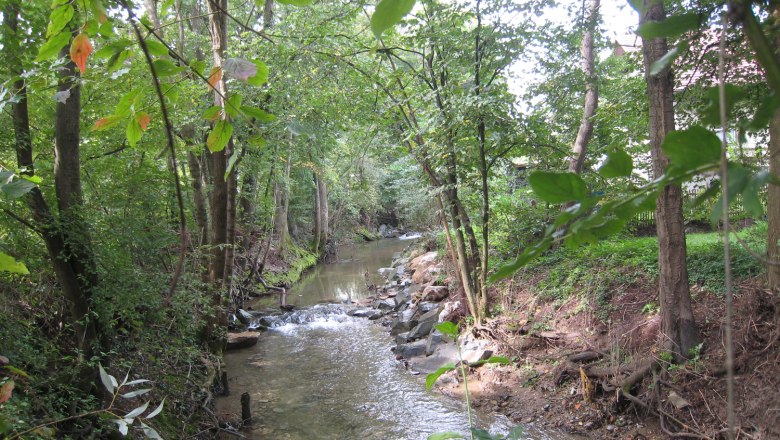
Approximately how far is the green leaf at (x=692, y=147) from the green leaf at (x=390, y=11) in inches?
12.9

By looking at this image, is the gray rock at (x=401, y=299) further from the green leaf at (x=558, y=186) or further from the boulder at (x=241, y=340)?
the green leaf at (x=558, y=186)

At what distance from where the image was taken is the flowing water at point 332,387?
20.1 ft

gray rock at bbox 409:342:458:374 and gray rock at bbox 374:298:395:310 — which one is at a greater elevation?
gray rock at bbox 374:298:395:310

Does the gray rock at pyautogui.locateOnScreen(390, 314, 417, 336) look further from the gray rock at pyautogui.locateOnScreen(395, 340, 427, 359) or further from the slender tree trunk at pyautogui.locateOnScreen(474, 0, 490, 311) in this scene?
the slender tree trunk at pyautogui.locateOnScreen(474, 0, 490, 311)

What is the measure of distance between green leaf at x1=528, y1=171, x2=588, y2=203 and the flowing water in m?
5.70

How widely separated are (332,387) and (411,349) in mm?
1671

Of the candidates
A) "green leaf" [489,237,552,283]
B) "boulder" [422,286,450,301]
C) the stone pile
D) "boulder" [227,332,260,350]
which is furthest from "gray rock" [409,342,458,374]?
"green leaf" [489,237,552,283]

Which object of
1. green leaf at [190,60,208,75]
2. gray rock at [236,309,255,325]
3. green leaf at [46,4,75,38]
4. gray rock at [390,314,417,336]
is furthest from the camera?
gray rock at [236,309,255,325]

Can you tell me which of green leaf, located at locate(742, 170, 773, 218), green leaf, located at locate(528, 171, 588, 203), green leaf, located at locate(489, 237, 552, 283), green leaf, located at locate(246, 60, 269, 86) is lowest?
green leaf, located at locate(489, 237, 552, 283)

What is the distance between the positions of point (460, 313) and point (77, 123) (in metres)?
6.57

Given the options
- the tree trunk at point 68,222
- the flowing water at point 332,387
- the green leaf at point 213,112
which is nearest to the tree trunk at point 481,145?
the flowing water at point 332,387

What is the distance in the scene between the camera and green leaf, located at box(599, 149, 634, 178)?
1.90ft

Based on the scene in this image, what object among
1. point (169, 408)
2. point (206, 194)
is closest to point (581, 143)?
point (206, 194)

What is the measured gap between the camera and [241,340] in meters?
9.84
